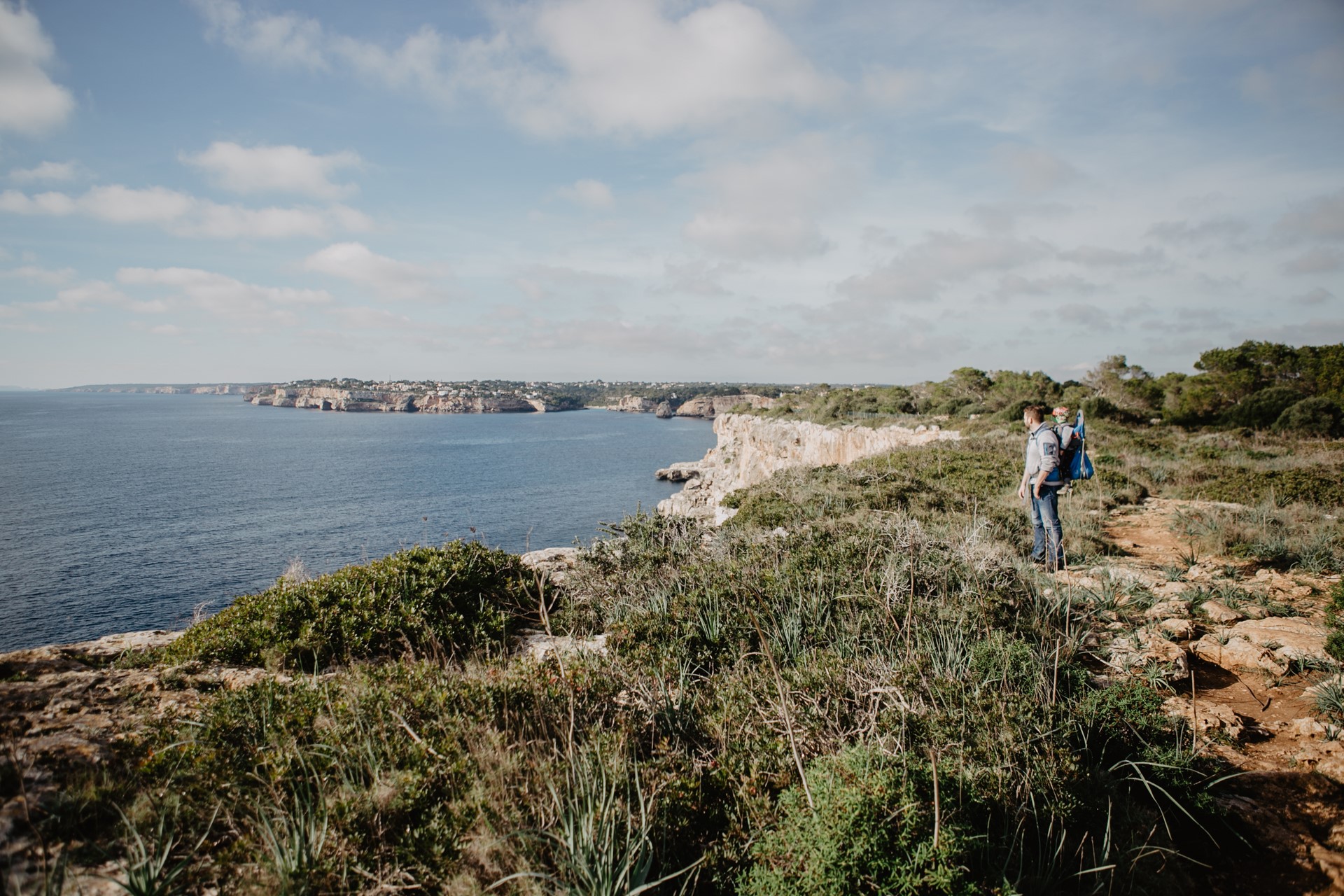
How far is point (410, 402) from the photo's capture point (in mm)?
163750

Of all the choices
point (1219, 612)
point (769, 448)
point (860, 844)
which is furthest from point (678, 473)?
point (860, 844)

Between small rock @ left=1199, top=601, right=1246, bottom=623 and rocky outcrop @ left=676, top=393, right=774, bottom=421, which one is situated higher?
rocky outcrop @ left=676, top=393, right=774, bottom=421

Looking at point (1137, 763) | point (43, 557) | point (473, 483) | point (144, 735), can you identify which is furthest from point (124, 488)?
point (1137, 763)

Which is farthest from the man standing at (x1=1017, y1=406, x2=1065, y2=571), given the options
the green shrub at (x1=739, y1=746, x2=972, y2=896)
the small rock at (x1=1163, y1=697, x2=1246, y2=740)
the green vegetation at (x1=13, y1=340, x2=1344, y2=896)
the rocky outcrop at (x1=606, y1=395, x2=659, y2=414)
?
the rocky outcrop at (x1=606, y1=395, x2=659, y2=414)

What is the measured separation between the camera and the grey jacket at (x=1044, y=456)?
789cm

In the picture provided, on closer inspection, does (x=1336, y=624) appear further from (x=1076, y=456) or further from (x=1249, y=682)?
(x=1076, y=456)

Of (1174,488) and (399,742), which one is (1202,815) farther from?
(1174,488)

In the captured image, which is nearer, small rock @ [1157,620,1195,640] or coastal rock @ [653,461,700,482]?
small rock @ [1157,620,1195,640]

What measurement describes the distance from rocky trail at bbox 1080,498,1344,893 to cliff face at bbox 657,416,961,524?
27.6 feet

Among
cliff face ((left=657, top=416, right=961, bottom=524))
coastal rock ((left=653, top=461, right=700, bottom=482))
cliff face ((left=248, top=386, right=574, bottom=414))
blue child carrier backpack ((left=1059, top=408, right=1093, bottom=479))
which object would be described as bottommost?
coastal rock ((left=653, top=461, right=700, bottom=482))

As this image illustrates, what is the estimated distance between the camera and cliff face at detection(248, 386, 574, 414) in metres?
163

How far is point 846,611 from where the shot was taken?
203 inches

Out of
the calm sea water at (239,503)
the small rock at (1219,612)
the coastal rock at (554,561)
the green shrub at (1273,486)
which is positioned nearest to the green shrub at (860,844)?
the calm sea water at (239,503)

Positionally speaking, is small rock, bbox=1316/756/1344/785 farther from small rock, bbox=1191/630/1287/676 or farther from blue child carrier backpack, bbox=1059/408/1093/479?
blue child carrier backpack, bbox=1059/408/1093/479
